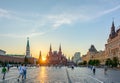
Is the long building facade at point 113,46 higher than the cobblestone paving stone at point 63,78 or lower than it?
higher

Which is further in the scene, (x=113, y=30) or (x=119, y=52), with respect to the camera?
(x=113, y=30)

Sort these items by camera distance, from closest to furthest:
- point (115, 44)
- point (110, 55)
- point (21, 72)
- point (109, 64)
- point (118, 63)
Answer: point (21, 72) → point (118, 63) → point (109, 64) → point (115, 44) → point (110, 55)

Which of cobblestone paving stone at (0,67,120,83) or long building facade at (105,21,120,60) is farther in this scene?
long building facade at (105,21,120,60)

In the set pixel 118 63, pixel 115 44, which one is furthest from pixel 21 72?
pixel 115 44

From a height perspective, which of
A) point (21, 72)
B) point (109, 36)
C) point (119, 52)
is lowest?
point (21, 72)

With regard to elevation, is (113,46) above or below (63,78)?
above

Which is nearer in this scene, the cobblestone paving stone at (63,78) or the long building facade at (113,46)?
the cobblestone paving stone at (63,78)

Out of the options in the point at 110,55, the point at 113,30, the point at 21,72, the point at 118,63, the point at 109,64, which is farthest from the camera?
the point at 113,30

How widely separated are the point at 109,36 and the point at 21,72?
16763cm

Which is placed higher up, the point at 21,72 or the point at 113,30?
the point at 113,30

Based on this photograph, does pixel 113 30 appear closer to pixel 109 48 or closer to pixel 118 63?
pixel 109 48

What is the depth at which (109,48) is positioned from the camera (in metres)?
182

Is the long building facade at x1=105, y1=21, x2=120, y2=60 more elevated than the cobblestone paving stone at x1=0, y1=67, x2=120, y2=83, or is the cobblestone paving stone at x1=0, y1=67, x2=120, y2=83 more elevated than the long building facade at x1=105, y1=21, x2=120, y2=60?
the long building facade at x1=105, y1=21, x2=120, y2=60

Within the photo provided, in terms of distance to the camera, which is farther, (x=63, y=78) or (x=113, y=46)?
(x=113, y=46)
